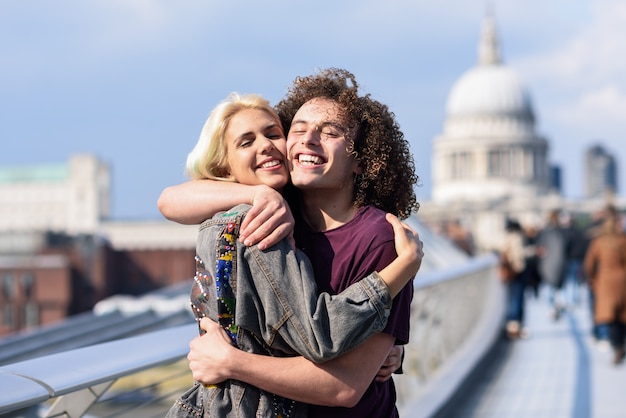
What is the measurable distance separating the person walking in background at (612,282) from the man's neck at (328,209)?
4832 millimetres

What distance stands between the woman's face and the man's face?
0.11 ft

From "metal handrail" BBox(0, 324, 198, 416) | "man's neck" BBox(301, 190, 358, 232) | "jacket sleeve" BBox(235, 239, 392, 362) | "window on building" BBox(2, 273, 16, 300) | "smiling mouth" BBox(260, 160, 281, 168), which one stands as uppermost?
"smiling mouth" BBox(260, 160, 281, 168)

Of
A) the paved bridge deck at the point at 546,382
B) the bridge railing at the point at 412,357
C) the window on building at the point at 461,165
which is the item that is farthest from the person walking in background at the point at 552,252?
the window on building at the point at 461,165

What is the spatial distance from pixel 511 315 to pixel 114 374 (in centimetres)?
647

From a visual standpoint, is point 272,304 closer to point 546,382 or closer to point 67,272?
point 546,382

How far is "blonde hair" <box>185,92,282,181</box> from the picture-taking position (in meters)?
2.05

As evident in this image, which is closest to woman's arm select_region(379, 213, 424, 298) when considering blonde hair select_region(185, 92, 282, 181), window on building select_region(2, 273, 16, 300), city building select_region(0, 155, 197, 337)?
blonde hair select_region(185, 92, 282, 181)

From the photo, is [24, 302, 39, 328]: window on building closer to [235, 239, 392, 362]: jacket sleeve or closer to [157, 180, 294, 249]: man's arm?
[157, 180, 294, 249]: man's arm

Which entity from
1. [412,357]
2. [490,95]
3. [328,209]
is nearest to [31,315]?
[412,357]

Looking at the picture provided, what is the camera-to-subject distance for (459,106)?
90938 millimetres

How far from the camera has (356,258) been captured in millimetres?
1882

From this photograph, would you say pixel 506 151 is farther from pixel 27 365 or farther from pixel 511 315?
pixel 27 365

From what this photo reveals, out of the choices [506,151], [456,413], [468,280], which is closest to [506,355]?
[468,280]

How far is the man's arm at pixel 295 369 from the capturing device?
182 centimetres
